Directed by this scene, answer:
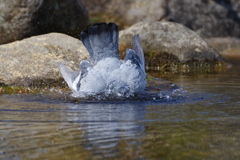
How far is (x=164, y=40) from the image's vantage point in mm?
9898

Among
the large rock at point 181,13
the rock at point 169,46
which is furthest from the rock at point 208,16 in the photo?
the rock at point 169,46

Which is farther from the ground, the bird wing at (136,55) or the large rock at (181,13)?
the large rock at (181,13)

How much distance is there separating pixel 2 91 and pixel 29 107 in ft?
5.20

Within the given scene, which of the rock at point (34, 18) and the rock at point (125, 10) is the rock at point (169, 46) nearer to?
the rock at point (34, 18)

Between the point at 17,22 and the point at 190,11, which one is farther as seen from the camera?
the point at 190,11

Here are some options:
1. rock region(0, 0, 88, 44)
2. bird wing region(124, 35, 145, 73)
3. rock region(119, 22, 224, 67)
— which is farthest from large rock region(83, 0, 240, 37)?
bird wing region(124, 35, 145, 73)

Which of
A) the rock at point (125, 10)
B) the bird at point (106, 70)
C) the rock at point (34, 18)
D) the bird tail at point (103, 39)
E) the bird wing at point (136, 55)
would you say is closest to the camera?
the bird at point (106, 70)

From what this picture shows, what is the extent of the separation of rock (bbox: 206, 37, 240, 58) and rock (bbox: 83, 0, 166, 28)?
6.38 ft

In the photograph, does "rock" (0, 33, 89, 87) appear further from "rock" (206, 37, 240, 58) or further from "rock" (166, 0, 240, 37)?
"rock" (166, 0, 240, 37)

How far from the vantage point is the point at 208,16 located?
14.4 meters

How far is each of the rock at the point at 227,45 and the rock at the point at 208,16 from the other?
0.40 m

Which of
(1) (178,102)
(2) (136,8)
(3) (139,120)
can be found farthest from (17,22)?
(3) (139,120)

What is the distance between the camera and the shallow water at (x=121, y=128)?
2842 millimetres

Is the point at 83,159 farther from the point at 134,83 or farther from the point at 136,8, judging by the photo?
the point at 136,8
